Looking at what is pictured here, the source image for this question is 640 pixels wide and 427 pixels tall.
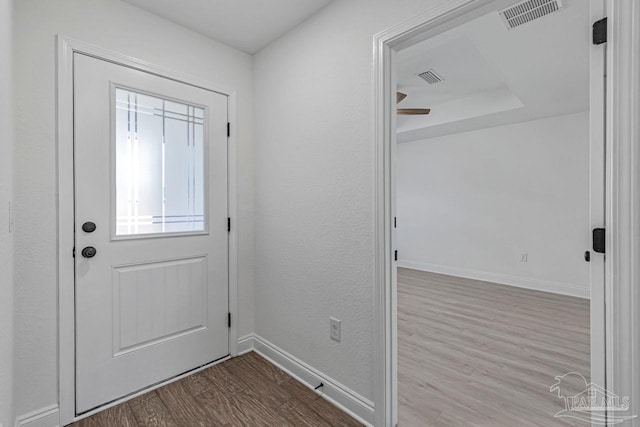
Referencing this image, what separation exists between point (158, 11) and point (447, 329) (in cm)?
353

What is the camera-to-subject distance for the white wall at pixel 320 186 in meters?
1.69

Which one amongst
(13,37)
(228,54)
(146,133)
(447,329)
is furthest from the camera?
(447,329)

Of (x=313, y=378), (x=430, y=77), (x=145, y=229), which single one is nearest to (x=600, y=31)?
(x=313, y=378)

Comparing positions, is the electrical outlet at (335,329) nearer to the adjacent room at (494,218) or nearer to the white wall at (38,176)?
the adjacent room at (494,218)

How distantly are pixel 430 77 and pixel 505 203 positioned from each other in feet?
7.84

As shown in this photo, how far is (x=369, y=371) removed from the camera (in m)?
1.66

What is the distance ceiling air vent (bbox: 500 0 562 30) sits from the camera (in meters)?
1.98

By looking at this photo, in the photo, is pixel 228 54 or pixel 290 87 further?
pixel 228 54

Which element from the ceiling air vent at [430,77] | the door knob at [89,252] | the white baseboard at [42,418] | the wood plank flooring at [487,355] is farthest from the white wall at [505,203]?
Answer: the white baseboard at [42,418]

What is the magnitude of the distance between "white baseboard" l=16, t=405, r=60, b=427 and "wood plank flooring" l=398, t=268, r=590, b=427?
74.6 inches

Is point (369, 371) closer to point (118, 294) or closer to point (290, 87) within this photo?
point (118, 294)

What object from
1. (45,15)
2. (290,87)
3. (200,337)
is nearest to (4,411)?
(200,337)

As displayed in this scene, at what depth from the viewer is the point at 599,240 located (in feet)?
3.28

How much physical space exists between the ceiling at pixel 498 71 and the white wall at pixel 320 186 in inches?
36.2
